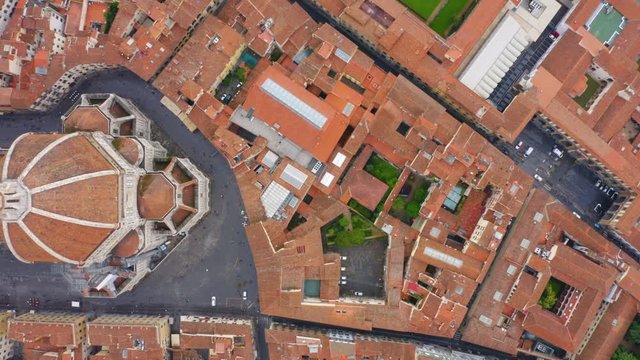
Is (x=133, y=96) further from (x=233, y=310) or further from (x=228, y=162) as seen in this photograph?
(x=233, y=310)

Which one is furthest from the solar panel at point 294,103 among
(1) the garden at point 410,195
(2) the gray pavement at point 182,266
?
(1) the garden at point 410,195

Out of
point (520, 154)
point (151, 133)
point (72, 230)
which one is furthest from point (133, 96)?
point (520, 154)

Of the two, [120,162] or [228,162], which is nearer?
[120,162]

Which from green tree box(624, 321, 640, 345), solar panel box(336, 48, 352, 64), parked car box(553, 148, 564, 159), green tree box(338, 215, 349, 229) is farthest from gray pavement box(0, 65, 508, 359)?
parked car box(553, 148, 564, 159)

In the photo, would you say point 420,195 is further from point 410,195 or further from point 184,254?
point 184,254

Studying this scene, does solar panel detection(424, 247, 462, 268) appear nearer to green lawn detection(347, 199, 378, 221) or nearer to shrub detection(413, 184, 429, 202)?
shrub detection(413, 184, 429, 202)

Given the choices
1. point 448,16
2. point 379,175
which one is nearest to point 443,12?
point 448,16

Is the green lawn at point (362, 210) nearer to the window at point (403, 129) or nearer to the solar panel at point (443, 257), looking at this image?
the solar panel at point (443, 257)
